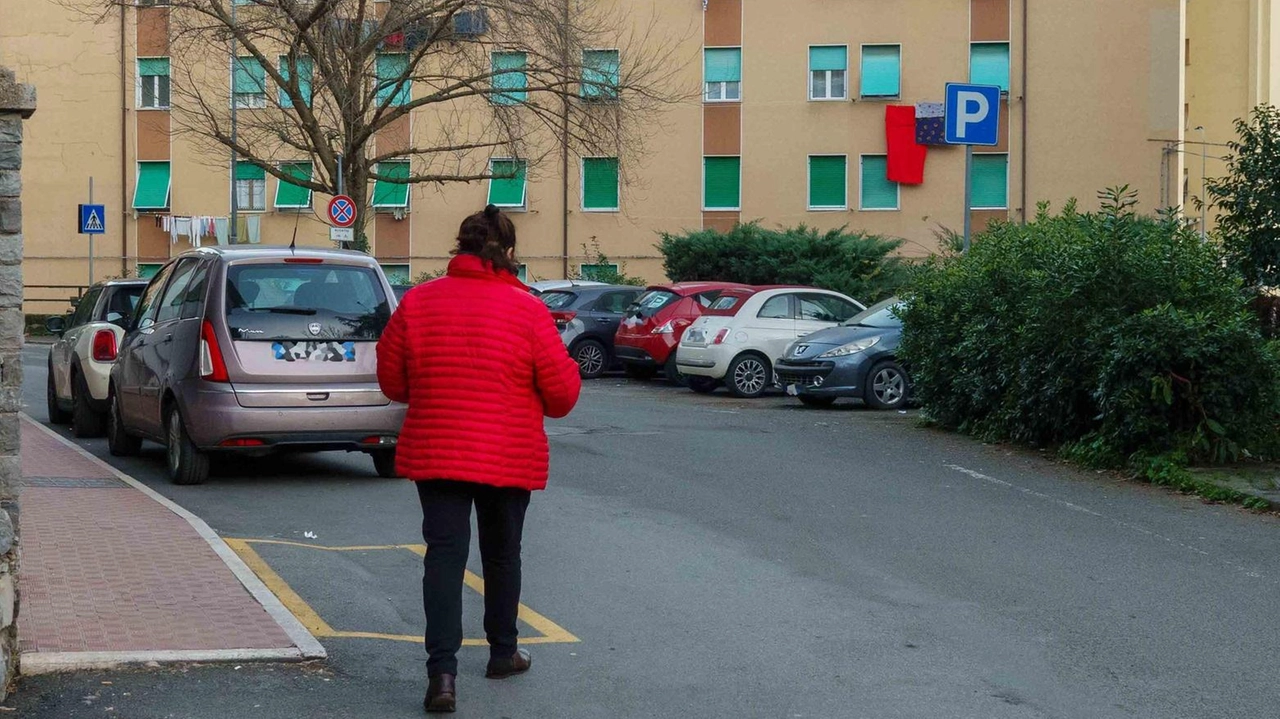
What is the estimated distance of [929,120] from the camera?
28.5 metres

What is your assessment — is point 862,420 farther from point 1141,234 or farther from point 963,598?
point 963,598

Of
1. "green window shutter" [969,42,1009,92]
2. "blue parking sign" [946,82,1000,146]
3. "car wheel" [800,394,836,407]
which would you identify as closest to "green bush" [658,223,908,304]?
"car wheel" [800,394,836,407]

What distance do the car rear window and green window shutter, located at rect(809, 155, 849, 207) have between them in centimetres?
3238

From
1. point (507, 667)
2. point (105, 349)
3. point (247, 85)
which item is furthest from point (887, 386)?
point (247, 85)

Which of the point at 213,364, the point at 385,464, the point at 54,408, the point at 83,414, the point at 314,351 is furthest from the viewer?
the point at 54,408

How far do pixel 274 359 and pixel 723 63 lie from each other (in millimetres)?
33379

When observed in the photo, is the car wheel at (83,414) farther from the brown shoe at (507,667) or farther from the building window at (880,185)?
the building window at (880,185)

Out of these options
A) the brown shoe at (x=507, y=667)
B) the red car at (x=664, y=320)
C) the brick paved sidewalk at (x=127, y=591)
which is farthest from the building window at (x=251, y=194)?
the brown shoe at (x=507, y=667)

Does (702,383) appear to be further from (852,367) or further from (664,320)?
(852,367)

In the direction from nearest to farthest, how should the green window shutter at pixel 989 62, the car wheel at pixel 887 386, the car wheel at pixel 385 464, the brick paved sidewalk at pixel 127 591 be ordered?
1. the brick paved sidewalk at pixel 127 591
2. the car wheel at pixel 385 464
3. the car wheel at pixel 887 386
4. the green window shutter at pixel 989 62

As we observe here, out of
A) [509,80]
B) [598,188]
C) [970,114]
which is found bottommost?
[970,114]

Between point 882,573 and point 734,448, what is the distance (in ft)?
20.9

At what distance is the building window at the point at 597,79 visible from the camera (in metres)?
29.6

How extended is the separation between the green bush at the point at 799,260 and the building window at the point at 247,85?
9270mm
